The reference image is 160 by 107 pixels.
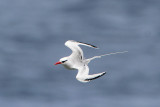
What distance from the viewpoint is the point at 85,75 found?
2276 inches

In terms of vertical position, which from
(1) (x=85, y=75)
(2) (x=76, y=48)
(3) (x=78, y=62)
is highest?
(2) (x=76, y=48)

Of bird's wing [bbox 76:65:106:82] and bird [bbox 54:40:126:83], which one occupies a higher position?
bird [bbox 54:40:126:83]

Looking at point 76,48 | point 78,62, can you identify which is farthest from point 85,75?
point 76,48

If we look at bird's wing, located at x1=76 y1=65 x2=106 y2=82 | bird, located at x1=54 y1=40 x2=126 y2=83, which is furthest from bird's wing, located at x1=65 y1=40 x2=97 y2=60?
bird's wing, located at x1=76 y1=65 x2=106 y2=82

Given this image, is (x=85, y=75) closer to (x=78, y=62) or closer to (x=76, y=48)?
(x=78, y=62)

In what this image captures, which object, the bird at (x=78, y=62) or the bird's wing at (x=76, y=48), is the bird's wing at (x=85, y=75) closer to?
the bird at (x=78, y=62)

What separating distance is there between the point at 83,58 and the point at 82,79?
3.95 m

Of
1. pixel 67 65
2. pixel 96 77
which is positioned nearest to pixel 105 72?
pixel 96 77

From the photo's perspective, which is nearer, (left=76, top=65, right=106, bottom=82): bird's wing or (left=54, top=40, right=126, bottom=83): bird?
(left=76, top=65, right=106, bottom=82): bird's wing

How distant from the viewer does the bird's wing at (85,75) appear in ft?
184

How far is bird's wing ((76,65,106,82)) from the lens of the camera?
56144 millimetres

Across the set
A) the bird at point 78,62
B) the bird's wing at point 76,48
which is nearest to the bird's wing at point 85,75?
the bird at point 78,62

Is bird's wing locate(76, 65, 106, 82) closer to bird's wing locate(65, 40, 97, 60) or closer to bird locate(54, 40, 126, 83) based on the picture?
bird locate(54, 40, 126, 83)

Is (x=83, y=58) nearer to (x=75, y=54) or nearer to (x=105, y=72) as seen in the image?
(x=75, y=54)
